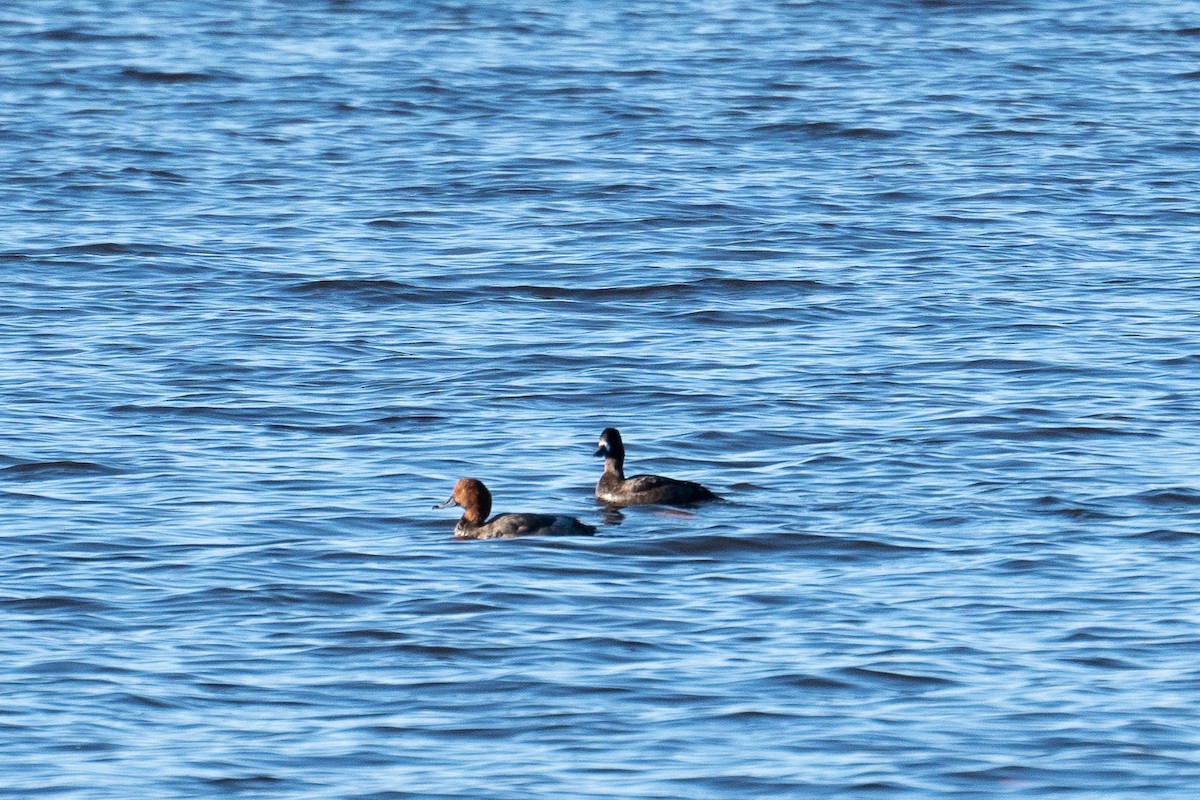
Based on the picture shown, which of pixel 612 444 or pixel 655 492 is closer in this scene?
pixel 655 492

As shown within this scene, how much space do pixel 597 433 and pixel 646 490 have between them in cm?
224

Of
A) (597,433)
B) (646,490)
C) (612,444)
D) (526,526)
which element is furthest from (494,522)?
(597,433)

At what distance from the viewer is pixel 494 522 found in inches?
516

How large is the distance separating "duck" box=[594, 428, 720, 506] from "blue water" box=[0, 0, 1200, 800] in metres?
0.09

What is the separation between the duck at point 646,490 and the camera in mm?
13648

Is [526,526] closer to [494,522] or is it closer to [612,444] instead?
[494,522]

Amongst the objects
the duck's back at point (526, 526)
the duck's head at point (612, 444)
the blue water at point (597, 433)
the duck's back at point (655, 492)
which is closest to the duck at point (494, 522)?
the duck's back at point (526, 526)

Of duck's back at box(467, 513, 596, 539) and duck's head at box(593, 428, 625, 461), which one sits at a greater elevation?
duck's head at box(593, 428, 625, 461)

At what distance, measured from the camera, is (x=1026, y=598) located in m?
11.9

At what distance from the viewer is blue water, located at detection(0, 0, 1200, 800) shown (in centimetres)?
1014

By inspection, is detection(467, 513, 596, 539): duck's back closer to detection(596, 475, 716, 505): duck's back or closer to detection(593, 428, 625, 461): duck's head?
detection(596, 475, 716, 505): duck's back

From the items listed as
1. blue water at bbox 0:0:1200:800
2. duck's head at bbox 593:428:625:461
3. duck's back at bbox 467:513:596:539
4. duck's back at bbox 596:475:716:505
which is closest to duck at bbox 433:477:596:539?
duck's back at bbox 467:513:596:539

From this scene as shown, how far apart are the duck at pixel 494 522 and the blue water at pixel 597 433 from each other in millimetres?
115

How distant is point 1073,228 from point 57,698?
15.1 m
